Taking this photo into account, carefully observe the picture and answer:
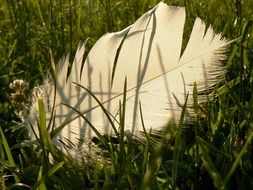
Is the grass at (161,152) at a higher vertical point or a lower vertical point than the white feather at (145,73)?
lower

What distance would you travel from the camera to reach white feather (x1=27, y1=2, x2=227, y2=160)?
1.12 m

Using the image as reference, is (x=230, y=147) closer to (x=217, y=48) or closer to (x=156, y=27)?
(x=217, y=48)

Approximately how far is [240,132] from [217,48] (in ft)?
0.60

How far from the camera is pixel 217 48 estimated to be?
1.15 meters

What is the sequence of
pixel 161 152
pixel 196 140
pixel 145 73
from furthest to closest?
1. pixel 145 73
2. pixel 196 140
3. pixel 161 152

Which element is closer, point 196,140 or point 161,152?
point 161,152

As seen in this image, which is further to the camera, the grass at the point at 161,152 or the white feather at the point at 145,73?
the white feather at the point at 145,73

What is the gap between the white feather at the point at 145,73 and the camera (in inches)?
44.1

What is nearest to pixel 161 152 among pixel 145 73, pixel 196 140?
pixel 196 140

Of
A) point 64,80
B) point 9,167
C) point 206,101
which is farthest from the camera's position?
point 64,80

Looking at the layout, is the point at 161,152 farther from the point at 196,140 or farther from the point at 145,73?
the point at 145,73

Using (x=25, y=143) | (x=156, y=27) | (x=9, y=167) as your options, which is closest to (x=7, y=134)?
(x=25, y=143)

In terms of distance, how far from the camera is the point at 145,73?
3.83ft

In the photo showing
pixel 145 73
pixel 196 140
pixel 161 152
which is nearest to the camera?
pixel 161 152
